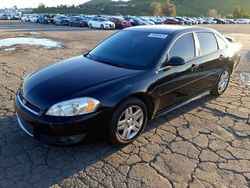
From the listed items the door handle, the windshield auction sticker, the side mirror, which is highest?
the windshield auction sticker

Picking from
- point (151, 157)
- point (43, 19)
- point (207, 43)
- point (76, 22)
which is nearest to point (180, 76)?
point (207, 43)

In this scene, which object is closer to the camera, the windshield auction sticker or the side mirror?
the side mirror

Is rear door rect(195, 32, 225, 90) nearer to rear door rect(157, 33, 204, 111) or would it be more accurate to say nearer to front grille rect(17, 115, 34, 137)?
rear door rect(157, 33, 204, 111)

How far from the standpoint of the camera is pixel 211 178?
3.19 meters

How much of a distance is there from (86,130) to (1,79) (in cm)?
452

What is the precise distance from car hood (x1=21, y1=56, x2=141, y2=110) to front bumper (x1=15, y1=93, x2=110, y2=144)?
0.18 m

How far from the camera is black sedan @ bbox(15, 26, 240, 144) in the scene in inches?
129

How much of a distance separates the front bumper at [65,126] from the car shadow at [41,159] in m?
0.16

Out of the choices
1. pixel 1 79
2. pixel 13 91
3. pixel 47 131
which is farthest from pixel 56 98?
pixel 1 79

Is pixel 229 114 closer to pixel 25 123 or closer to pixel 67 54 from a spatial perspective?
pixel 25 123

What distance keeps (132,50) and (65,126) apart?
1.79 metres

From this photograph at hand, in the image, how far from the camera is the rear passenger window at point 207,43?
4.93 meters

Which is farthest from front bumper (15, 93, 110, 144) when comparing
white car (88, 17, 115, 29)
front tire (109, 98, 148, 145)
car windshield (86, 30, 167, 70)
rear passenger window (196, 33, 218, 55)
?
white car (88, 17, 115, 29)

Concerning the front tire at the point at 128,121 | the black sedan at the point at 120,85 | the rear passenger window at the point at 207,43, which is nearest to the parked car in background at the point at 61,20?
the rear passenger window at the point at 207,43
